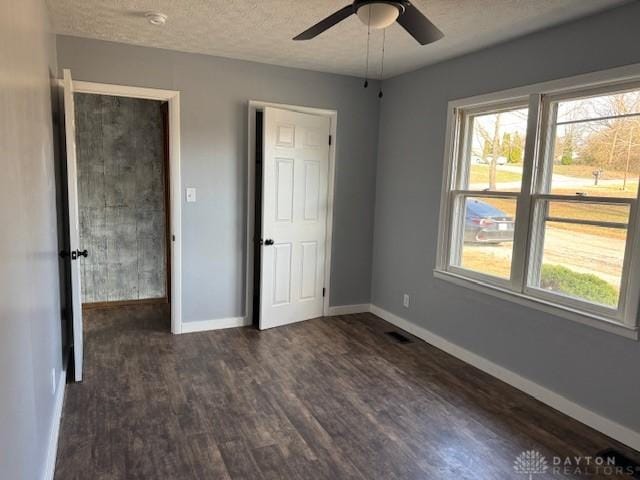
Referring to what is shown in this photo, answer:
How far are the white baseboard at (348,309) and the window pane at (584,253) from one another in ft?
6.98

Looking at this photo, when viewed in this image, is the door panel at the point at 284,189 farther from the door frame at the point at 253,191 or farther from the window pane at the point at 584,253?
the window pane at the point at 584,253

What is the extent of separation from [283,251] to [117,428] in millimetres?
2157

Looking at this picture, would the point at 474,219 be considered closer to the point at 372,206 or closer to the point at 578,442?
the point at 372,206

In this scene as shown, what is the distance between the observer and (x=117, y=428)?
8.34 ft

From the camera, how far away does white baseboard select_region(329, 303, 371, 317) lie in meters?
4.74

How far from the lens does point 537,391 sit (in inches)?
120

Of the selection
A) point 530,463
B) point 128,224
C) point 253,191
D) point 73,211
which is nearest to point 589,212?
point 530,463

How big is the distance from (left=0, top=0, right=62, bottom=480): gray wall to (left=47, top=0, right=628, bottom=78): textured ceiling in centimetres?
61

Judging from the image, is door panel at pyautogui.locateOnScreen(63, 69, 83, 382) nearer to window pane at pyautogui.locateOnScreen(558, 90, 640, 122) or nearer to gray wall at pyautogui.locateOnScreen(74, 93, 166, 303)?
gray wall at pyautogui.locateOnScreen(74, 93, 166, 303)

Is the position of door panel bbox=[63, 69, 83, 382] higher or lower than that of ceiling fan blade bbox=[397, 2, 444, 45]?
lower

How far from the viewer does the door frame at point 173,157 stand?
3.55 m

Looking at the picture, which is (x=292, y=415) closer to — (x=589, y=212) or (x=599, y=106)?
(x=589, y=212)

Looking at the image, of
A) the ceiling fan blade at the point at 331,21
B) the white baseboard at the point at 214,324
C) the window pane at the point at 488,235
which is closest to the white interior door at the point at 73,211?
the white baseboard at the point at 214,324

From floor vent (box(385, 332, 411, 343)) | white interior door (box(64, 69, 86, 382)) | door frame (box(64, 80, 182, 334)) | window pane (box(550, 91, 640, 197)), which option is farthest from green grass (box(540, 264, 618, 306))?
white interior door (box(64, 69, 86, 382))
